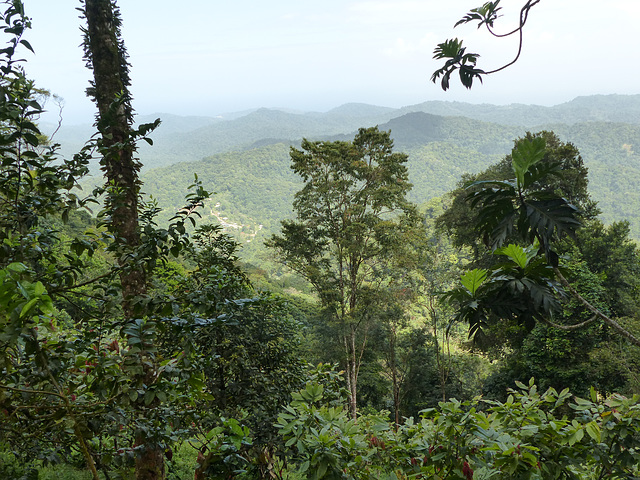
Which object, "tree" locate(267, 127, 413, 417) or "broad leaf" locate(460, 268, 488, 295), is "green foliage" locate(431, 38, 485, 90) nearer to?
"broad leaf" locate(460, 268, 488, 295)

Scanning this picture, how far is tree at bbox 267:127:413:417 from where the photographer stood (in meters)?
10.5

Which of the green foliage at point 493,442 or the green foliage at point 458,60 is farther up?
the green foliage at point 458,60

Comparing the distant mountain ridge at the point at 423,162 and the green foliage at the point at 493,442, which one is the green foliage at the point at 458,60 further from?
the distant mountain ridge at the point at 423,162

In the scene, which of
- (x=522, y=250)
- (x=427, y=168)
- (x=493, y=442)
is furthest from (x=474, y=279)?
(x=427, y=168)

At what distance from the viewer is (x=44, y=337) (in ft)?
5.30

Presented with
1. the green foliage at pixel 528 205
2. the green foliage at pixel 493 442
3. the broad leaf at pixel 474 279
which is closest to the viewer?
Result: the green foliage at pixel 528 205

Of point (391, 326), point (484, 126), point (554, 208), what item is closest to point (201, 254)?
point (554, 208)

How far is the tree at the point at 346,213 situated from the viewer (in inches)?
412

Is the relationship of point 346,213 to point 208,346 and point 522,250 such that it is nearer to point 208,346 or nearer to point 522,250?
point 208,346

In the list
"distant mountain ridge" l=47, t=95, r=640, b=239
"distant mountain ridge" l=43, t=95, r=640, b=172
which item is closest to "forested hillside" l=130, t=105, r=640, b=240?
"distant mountain ridge" l=47, t=95, r=640, b=239

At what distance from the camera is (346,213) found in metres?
10.5

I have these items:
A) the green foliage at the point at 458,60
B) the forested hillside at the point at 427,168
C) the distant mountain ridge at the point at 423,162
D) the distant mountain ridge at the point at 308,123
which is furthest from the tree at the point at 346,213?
the distant mountain ridge at the point at 308,123

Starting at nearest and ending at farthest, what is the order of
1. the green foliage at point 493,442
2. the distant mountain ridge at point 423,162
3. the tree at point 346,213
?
the green foliage at point 493,442 < the tree at point 346,213 < the distant mountain ridge at point 423,162

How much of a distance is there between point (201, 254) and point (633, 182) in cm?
8497
